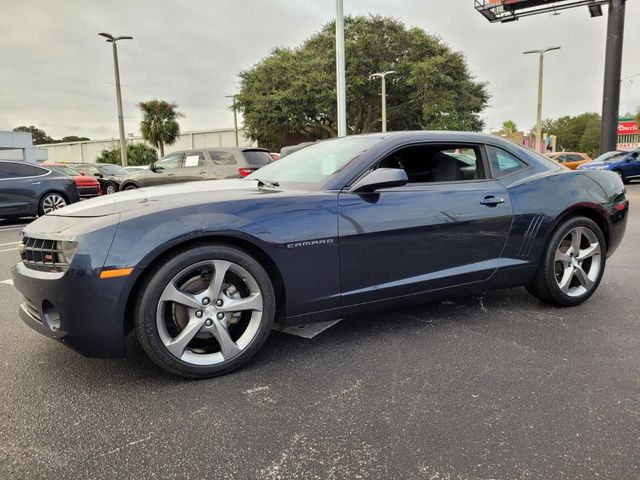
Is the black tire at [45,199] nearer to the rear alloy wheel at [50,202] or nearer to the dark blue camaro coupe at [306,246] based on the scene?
the rear alloy wheel at [50,202]

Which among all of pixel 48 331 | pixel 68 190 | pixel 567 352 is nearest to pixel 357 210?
pixel 567 352

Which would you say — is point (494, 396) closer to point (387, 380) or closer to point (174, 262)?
point (387, 380)

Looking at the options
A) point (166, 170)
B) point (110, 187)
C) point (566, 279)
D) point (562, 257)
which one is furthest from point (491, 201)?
point (110, 187)

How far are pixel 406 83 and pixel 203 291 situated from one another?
35083 mm

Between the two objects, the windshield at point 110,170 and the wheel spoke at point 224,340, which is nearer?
the wheel spoke at point 224,340

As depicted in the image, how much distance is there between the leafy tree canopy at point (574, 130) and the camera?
9838 cm

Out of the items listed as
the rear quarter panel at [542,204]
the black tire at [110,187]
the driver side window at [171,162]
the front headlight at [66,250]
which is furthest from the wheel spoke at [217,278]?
the black tire at [110,187]

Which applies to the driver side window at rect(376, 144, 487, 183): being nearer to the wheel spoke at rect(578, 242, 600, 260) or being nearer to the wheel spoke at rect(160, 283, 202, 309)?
the wheel spoke at rect(578, 242, 600, 260)

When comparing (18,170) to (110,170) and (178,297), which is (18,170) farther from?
(110,170)

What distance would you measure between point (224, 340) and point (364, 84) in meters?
34.5

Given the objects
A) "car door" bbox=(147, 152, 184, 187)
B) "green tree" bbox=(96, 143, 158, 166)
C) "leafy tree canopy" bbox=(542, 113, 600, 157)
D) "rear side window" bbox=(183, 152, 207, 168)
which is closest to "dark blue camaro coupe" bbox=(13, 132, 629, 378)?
"rear side window" bbox=(183, 152, 207, 168)

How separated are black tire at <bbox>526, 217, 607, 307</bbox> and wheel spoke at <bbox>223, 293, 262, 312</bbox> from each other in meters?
2.25

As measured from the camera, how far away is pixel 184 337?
101 inches

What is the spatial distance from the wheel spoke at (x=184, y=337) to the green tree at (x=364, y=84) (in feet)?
103
